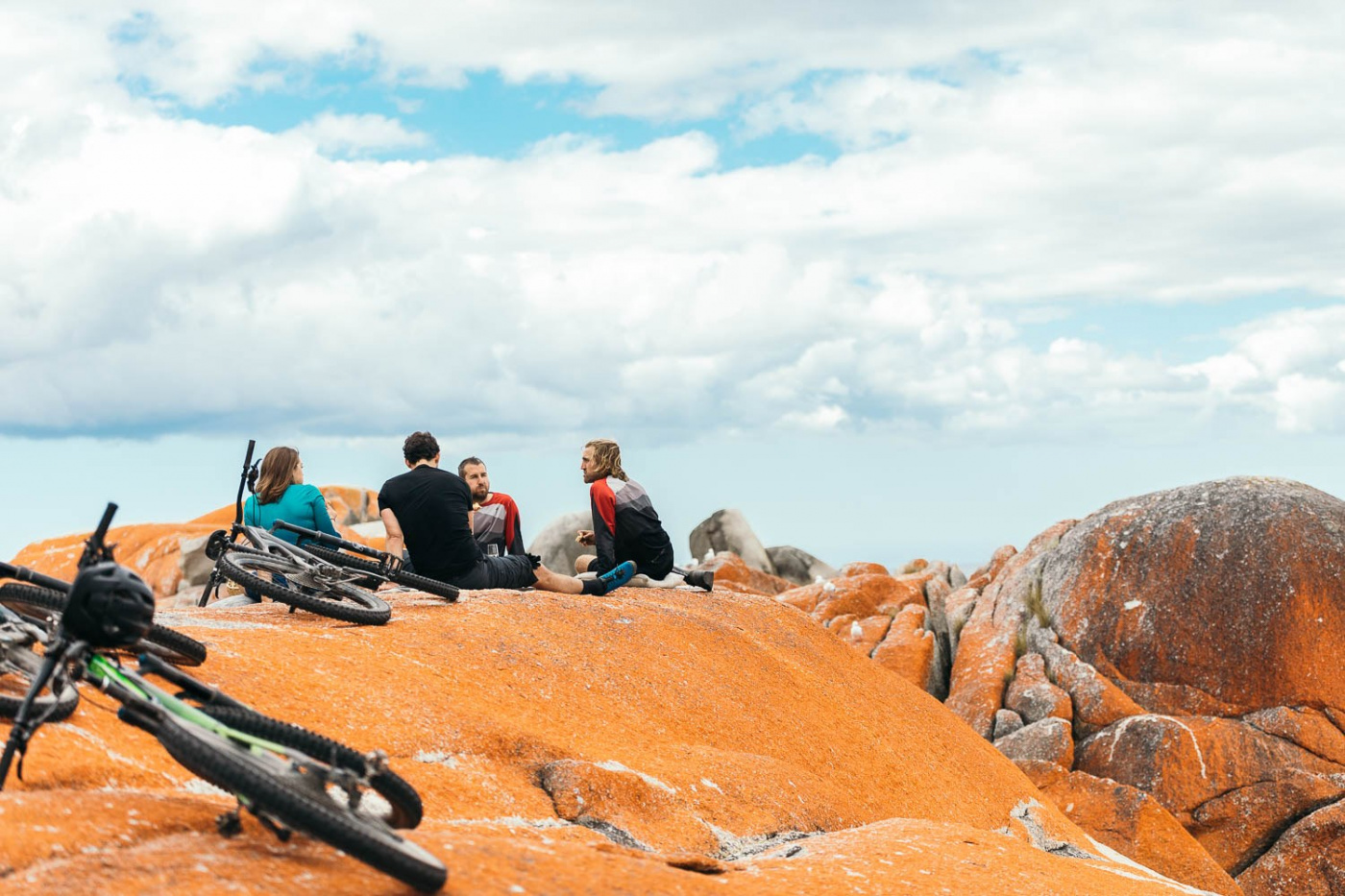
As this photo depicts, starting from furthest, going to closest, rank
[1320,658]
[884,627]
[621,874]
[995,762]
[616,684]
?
[884,627] → [1320,658] → [995,762] → [616,684] → [621,874]

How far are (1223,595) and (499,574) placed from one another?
616 inches

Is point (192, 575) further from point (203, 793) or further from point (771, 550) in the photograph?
point (203, 793)

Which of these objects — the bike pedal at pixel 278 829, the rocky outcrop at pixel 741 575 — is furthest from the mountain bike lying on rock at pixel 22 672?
the rocky outcrop at pixel 741 575

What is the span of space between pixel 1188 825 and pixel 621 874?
58.6ft

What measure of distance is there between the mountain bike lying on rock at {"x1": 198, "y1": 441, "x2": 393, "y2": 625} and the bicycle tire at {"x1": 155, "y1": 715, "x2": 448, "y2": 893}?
217 inches

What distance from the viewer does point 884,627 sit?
86.1ft

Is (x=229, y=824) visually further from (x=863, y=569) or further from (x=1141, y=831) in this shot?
(x=863, y=569)

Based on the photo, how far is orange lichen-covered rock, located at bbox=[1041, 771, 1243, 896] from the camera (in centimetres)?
1734

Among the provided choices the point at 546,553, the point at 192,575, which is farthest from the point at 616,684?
the point at 192,575

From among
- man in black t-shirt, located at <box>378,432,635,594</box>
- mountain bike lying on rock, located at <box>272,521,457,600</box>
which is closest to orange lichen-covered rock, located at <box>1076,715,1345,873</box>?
man in black t-shirt, located at <box>378,432,635,594</box>

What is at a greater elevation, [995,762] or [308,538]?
[308,538]

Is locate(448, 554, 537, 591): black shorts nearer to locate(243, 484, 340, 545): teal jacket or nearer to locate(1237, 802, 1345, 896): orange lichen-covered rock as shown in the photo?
locate(243, 484, 340, 545): teal jacket

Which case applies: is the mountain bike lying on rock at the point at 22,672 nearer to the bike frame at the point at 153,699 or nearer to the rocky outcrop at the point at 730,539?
the bike frame at the point at 153,699

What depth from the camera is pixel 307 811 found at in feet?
13.9
